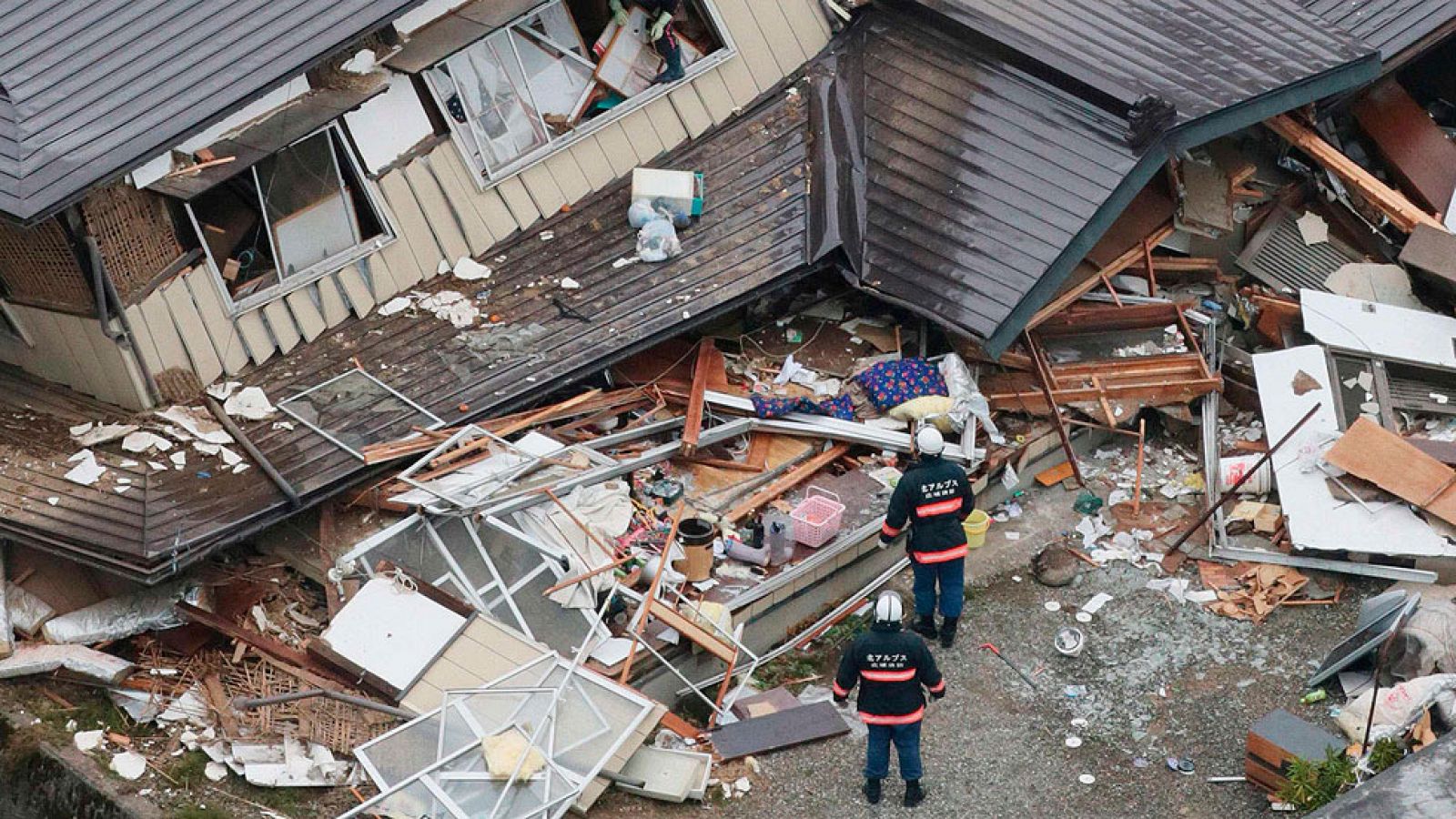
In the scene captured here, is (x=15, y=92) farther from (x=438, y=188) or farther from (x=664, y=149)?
(x=664, y=149)

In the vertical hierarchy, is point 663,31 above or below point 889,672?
above

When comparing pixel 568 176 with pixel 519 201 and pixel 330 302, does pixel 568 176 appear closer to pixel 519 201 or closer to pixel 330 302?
pixel 519 201

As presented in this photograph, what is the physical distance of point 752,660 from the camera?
12031 millimetres

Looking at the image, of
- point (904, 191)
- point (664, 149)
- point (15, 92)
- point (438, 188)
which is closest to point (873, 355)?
point (904, 191)

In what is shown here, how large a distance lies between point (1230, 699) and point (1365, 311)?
4097mm

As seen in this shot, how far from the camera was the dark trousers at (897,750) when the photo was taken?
35.4ft

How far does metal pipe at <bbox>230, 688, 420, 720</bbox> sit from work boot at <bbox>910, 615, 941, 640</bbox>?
3.46m

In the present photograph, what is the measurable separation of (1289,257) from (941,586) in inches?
211

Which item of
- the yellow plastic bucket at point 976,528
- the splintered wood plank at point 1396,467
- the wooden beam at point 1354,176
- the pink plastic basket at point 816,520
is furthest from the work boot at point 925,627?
the wooden beam at point 1354,176

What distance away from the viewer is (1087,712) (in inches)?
465

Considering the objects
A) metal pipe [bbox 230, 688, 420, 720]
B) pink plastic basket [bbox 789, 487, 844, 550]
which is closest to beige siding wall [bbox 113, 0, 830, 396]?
metal pipe [bbox 230, 688, 420, 720]

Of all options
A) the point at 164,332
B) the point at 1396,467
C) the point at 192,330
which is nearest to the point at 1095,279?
the point at 1396,467

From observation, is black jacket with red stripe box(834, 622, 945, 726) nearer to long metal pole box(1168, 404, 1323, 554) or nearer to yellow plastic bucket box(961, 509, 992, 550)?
yellow plastic bucket box(961, 509, 992, 550)

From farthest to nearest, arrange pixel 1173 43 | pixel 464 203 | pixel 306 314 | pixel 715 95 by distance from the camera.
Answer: pixel 1173 43, pixel 715 95, pixel 464 203, pixel 306 314
